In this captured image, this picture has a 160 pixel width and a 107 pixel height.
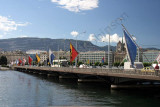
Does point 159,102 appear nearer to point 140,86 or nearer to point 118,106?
point 118,106

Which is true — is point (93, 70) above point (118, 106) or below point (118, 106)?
above

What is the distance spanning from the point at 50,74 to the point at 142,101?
7664cm

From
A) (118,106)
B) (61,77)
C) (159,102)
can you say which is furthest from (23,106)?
(61,77)

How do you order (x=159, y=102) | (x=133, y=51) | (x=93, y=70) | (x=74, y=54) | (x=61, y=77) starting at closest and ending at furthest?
1. (x=159, y=102)
2. (x=133, y=51)
3. (x=93, y=70)
4. (x=74, y=54)
5. (x=61, y=77)

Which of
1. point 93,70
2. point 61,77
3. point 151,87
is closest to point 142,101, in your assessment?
point 151,87

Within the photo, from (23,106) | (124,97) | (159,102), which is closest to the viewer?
(23,106)

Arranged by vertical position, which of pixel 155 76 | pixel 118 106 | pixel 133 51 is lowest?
pixel 118 106

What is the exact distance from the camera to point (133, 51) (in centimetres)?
5075

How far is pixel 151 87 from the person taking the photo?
53.8 m

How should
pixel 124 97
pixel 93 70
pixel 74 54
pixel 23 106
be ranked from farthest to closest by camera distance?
pixel 74 54 < pixel 93 70 < pixel 124 97 < pixel 23 106

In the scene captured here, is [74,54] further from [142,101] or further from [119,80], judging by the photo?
[142,101]

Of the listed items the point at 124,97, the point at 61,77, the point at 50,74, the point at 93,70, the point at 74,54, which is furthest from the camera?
the point at 50,74

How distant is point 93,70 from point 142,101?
2128 centimetres

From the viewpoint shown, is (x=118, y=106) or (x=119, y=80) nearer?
(x=118, y=106)
